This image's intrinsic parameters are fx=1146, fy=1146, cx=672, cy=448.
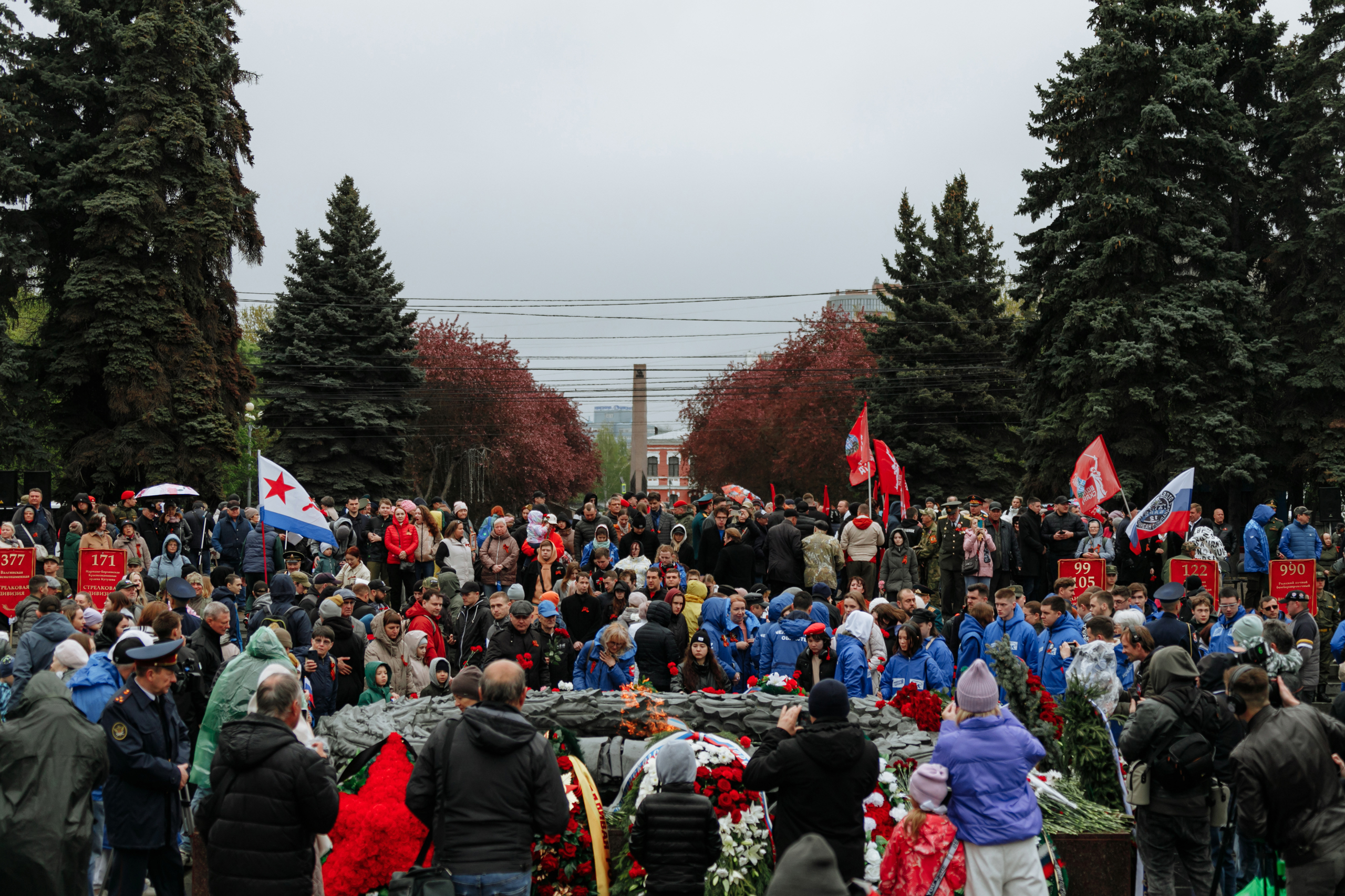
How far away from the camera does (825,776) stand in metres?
5.98

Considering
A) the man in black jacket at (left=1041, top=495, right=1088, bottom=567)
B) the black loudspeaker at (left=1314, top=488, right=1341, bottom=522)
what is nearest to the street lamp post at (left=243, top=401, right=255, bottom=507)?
the man in black jacket at (left=1041, top=495, right=1088, bottom=567)

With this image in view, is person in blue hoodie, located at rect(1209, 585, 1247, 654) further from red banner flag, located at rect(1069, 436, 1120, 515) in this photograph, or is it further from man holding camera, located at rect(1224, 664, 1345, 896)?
red banner flag, located at rect(1069, 436, 1120, 515)

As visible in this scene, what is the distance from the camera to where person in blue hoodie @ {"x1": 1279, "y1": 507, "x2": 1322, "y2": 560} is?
681 inches

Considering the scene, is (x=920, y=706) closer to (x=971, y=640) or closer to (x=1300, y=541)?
(x=971, y=640)

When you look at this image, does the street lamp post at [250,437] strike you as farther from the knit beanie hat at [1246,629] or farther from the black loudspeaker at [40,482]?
the knit beanie hat at [1246,629]

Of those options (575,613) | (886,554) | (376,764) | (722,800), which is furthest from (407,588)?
(722,800)

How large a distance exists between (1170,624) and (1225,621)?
1.12 m

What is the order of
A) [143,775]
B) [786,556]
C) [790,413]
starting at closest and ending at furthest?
1. [143,775]
2. [786,556]
3. [790,413]

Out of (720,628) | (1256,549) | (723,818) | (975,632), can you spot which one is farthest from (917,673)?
(1256,549)

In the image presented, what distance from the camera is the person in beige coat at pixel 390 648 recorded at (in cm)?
1145

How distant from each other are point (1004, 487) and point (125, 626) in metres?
33.9

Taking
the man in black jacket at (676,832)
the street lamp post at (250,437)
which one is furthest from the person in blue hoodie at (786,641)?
the street lamp post at (250,437)

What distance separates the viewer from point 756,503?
19906mm

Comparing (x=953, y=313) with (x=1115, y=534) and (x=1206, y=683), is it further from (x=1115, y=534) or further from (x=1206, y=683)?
(x=1206, y=683)
